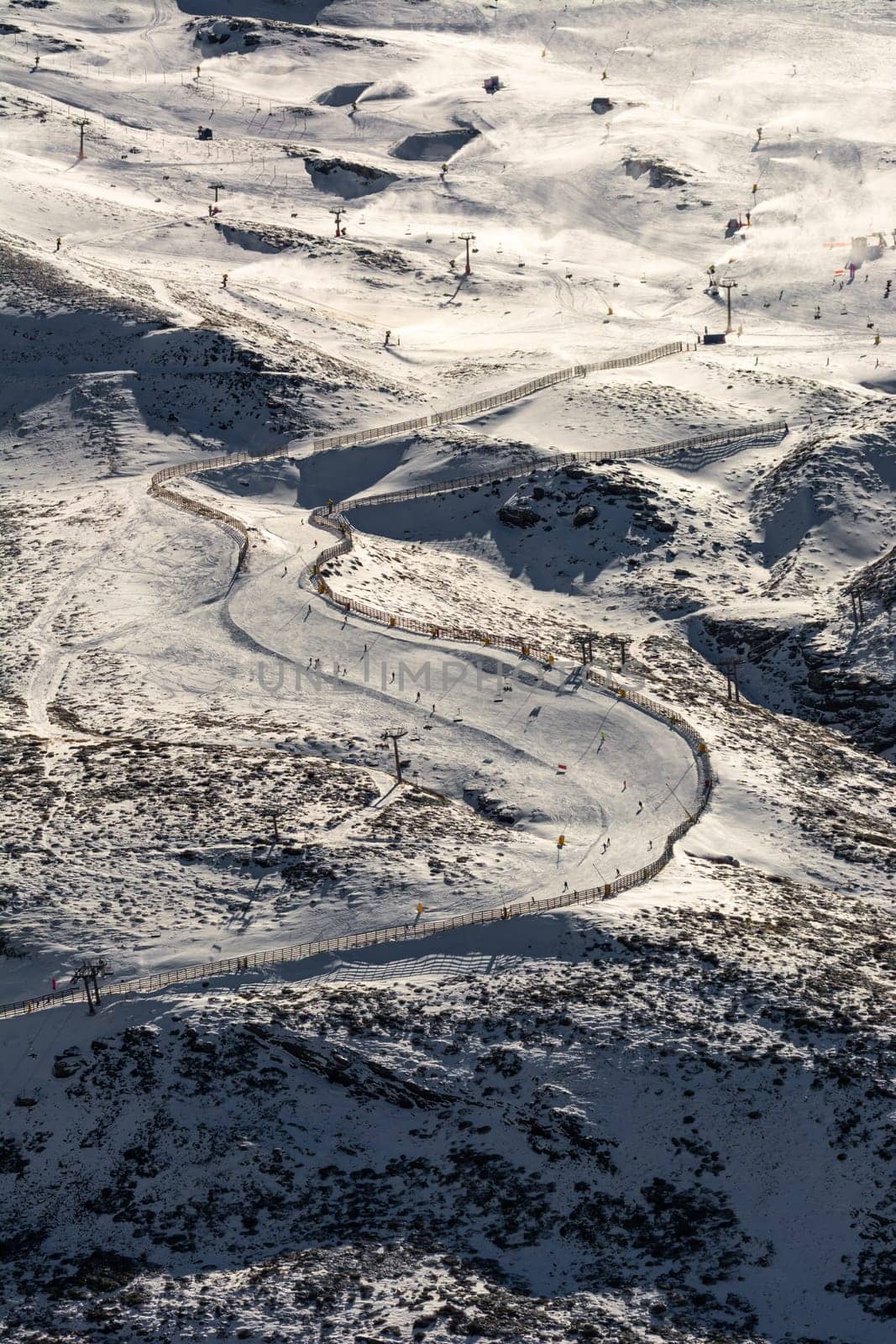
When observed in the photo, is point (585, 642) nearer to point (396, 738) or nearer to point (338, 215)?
point (396, 738)

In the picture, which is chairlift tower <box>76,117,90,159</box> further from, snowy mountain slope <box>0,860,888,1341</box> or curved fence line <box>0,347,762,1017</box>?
snowy mountain slope <box>0,860,888,1341</box>

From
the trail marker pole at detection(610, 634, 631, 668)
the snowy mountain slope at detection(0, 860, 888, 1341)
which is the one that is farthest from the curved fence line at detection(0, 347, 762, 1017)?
the trail marker pole at detection(610, 634, 631, 668)

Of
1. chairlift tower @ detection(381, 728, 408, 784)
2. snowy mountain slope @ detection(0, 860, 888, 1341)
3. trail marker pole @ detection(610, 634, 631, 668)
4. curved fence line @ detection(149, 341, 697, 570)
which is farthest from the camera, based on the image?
curved fence line @ detection(149, 341, 697, 570)

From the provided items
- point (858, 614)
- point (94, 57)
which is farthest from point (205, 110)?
point (858, 614)

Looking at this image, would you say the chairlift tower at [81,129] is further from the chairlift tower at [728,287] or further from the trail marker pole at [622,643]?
the trail marker pole at [622,643]

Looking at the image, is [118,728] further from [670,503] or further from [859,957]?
[670,503]

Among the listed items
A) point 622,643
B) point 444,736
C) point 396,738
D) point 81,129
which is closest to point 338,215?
point 81,129

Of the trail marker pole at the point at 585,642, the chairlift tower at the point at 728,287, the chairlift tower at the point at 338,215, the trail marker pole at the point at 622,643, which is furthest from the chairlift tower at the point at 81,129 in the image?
the trail marker pole at the point at 622,643
